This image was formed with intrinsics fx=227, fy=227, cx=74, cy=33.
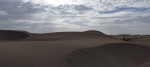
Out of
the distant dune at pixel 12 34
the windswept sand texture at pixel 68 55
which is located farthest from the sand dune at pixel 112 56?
the distant dune at pixel 12 34

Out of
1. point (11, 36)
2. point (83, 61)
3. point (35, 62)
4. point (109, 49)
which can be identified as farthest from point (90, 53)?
point (11, 36)

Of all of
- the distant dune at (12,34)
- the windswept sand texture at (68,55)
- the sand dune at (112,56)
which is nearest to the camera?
the windswept sand texture at (68,55)

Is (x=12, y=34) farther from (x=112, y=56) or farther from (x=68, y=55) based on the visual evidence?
(x=68, y=55)

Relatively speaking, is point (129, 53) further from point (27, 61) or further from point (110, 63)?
point (27, 61)

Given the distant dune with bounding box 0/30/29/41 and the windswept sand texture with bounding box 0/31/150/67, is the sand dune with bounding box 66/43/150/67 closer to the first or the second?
the windswept sand texture with bounding box 0/31/150/67

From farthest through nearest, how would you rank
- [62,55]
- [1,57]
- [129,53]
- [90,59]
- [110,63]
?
[129,53], [110,63], [90,59], [62,55], [1,57]

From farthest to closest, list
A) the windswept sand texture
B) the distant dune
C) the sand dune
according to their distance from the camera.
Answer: the distant dune < the sand dune < the windswept sand texture

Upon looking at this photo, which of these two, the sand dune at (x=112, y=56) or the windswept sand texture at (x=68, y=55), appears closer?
the windswept sand texture at (x=68, y=55)

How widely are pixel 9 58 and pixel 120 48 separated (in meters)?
5.73

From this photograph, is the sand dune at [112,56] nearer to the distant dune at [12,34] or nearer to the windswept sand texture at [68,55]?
the windswept sand texture at [68,55]

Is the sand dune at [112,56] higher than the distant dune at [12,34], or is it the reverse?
the distant dune at [12,34]

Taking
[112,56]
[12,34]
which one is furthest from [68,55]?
[12,34]

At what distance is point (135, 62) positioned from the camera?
8375 millimetres

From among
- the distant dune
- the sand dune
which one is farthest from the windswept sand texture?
the distant dune
